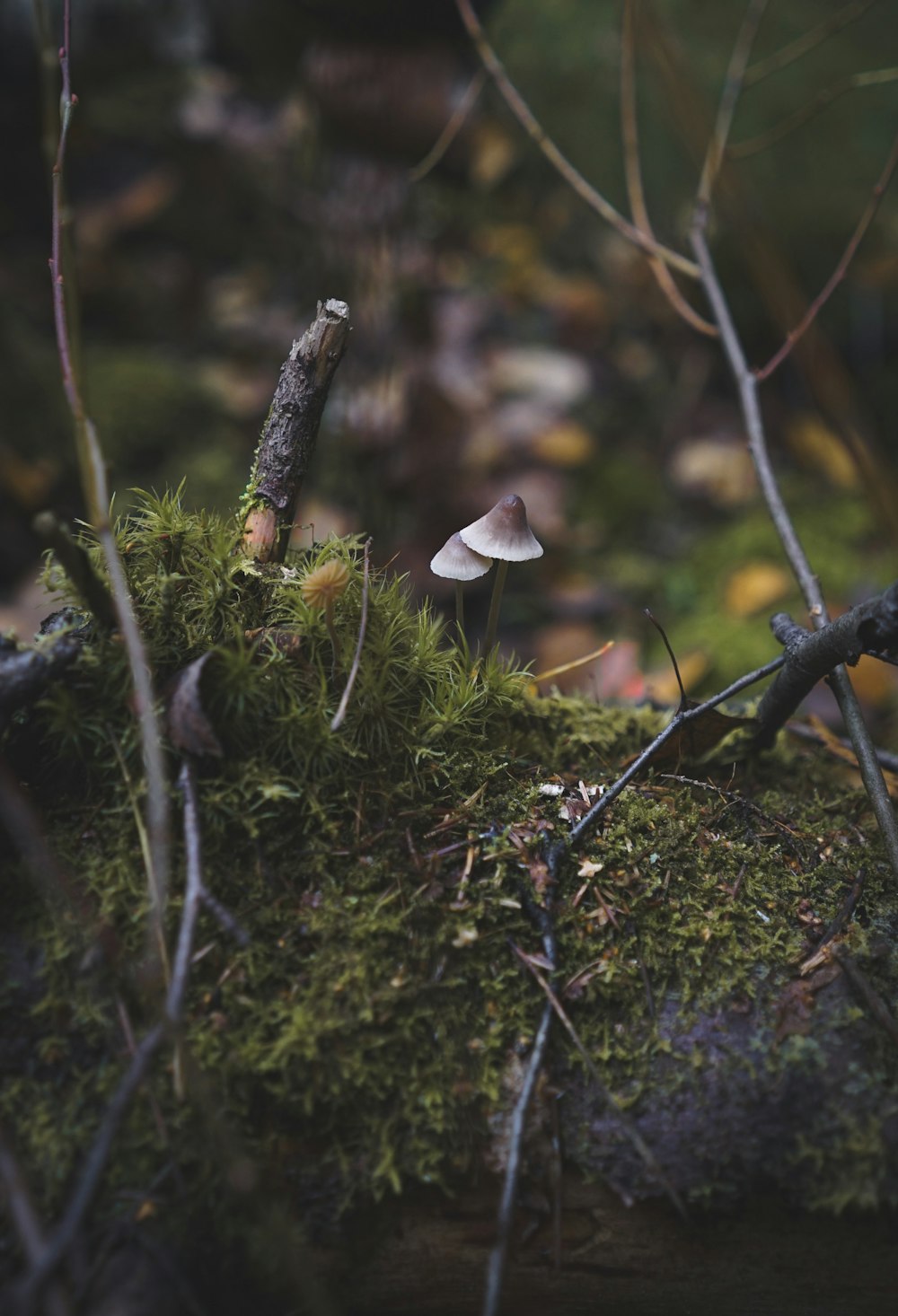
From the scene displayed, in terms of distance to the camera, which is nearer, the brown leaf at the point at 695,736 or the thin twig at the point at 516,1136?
the thin twig at the point at 516,1136

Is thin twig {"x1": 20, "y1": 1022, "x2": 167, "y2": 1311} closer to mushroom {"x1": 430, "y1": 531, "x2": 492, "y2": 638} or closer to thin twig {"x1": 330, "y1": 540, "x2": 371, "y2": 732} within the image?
thin twig {"x1": 330, "y1": 540, "x2": 371, "y2": 732}

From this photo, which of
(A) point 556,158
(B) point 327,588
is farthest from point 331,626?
(A) point 556,158

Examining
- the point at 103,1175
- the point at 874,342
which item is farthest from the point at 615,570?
the point at 103,1175

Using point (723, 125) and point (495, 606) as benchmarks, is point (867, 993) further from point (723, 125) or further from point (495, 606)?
point (723, 125)

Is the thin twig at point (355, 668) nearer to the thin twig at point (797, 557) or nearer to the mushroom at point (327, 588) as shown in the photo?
the mushroom at point (327, 588)

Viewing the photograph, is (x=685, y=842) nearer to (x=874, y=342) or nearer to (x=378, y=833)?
(x=378, y=833)

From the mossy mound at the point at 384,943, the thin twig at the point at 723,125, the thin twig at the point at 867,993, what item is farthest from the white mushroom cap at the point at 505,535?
the thin twig at the point at 723,125

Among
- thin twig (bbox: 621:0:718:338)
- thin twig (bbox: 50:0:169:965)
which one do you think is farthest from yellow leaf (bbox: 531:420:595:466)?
thin twig (bbox: 50:0:169:965)
